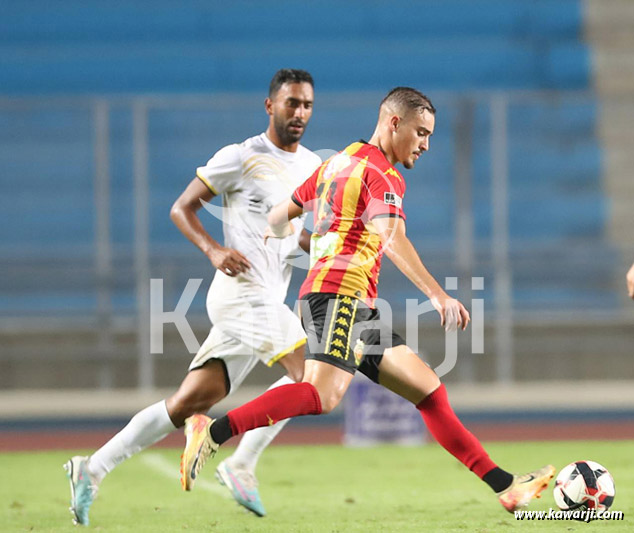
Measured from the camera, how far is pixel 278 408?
468 cm

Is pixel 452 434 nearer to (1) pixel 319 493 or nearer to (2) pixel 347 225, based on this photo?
(2) pixel 347 225

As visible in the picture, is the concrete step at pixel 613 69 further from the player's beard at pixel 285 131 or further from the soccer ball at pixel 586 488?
the soccer ball at pixel 586 488

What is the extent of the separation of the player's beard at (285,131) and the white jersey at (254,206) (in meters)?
0.07

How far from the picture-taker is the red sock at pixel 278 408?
4656 millimetres

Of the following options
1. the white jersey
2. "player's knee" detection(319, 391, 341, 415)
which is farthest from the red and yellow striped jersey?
the white jersey

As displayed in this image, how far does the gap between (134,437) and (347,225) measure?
5.03 feet

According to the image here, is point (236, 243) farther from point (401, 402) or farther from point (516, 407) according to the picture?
point (516, 407)

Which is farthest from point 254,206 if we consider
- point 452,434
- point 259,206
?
point 452,434

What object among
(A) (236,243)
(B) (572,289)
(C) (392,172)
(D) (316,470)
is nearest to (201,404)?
(A) (236,243)

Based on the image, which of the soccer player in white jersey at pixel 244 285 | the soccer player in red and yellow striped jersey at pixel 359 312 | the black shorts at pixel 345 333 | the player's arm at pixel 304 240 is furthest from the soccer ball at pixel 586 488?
the player's arm at pixel 304 240

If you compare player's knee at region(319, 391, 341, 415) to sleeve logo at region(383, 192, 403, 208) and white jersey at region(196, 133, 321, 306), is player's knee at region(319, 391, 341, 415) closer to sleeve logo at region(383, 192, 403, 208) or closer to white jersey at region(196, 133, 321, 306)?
sleeve logo at region(383, 192, 403, 208)

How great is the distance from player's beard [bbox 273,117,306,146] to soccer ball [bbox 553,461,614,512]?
2167mm

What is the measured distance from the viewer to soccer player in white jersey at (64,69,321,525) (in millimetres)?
5469

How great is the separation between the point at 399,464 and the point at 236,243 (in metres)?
2.98
